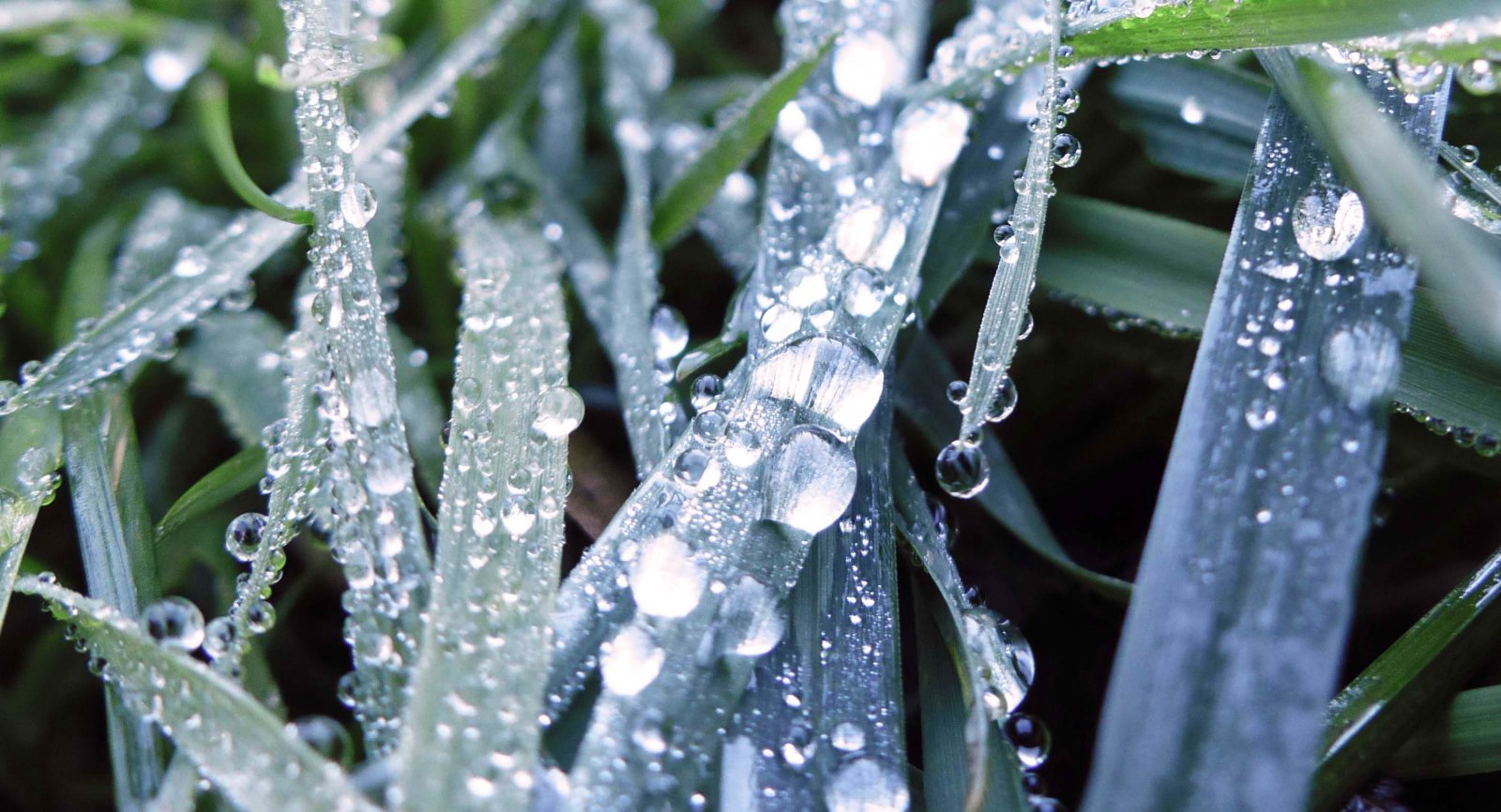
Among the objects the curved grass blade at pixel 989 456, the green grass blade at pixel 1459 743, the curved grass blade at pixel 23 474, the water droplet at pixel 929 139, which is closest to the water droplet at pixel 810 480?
the curved grass blade at pixel 989 456

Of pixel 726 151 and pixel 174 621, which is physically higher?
pixel 726 151

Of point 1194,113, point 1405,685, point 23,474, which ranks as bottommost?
point 23,474

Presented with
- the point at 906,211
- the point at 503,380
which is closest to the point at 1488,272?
the point at 906,211

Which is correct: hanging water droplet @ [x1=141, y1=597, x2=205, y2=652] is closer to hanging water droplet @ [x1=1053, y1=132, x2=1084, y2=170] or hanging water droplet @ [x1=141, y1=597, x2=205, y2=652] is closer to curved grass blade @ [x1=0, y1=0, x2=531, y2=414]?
curved grass blade @ [x1=0, y1=0, x2=531, y2=414]

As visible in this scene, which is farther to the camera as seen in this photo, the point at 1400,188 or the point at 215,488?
the point at 215,488

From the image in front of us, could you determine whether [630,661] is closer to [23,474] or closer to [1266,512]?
[1266,512]

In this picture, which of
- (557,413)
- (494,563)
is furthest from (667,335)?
(494,563)

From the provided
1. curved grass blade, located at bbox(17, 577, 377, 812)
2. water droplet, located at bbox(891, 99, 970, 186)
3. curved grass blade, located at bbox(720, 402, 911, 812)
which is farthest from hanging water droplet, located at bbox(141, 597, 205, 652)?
→ water droplet, located at bbox(891, 99, 970, 186)
